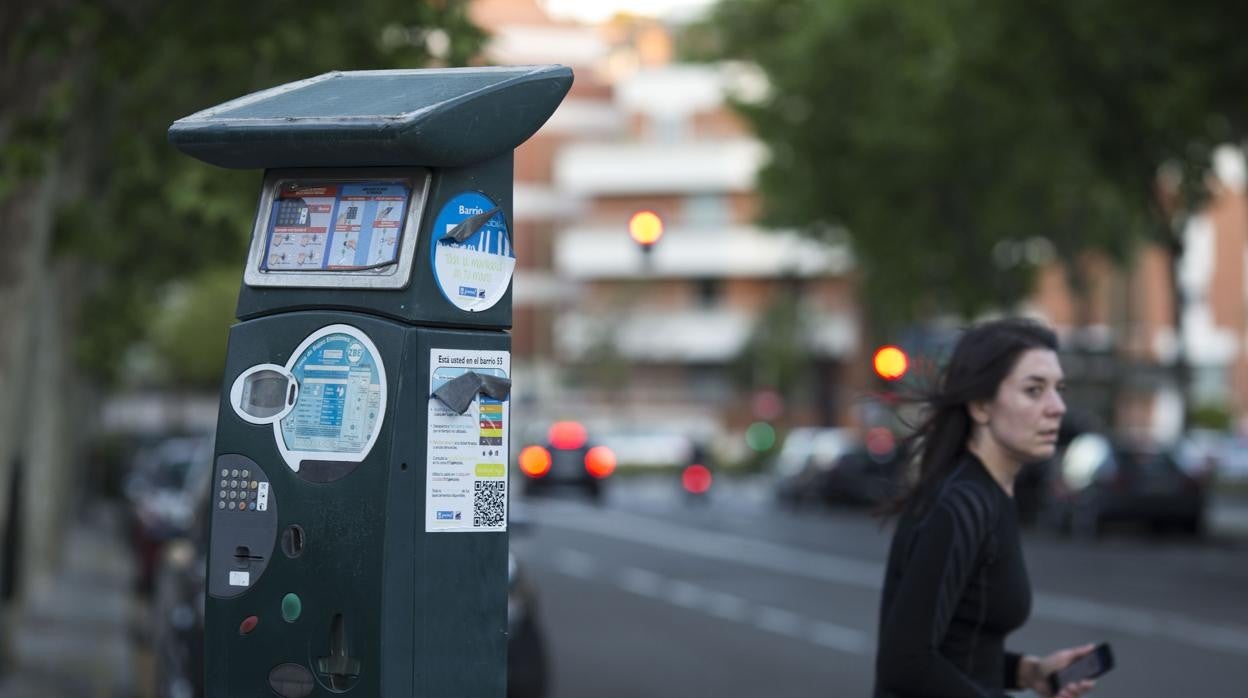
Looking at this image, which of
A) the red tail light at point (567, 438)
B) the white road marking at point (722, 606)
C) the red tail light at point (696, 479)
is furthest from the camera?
the red tail light at point (696, 479)

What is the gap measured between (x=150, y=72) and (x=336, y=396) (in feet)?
38.3

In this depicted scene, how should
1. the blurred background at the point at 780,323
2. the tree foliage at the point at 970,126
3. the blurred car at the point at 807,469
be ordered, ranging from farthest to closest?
the blurred car at the point at 807,469
the tree foliage at the point at 970,126
the blurred background at the point at 780,323

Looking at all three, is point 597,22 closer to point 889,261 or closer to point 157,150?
point 889,261

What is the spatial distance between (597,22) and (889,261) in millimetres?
57598

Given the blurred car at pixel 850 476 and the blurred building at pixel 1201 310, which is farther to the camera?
the blurred building at pixel 1201 310

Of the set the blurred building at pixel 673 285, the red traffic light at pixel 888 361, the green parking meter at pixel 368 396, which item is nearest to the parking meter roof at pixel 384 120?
the green parking meter at pixel 368 396

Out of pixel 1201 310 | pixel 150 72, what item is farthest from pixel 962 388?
pixel 1201 310

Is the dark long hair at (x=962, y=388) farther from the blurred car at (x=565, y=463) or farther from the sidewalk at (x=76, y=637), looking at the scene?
the blurred car at (x=565, y=463)

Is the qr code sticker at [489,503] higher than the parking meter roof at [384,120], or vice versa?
the parking meter roof at [384,120]

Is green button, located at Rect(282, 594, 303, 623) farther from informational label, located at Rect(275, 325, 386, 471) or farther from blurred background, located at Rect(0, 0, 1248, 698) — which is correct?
blurred background, located at Rect(0, 0, 1248, 698)

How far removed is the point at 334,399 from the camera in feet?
16.4

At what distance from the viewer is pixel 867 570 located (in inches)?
1061

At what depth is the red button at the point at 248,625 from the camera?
5055 millimetres

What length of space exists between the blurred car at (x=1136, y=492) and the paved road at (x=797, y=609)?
0.42 m
